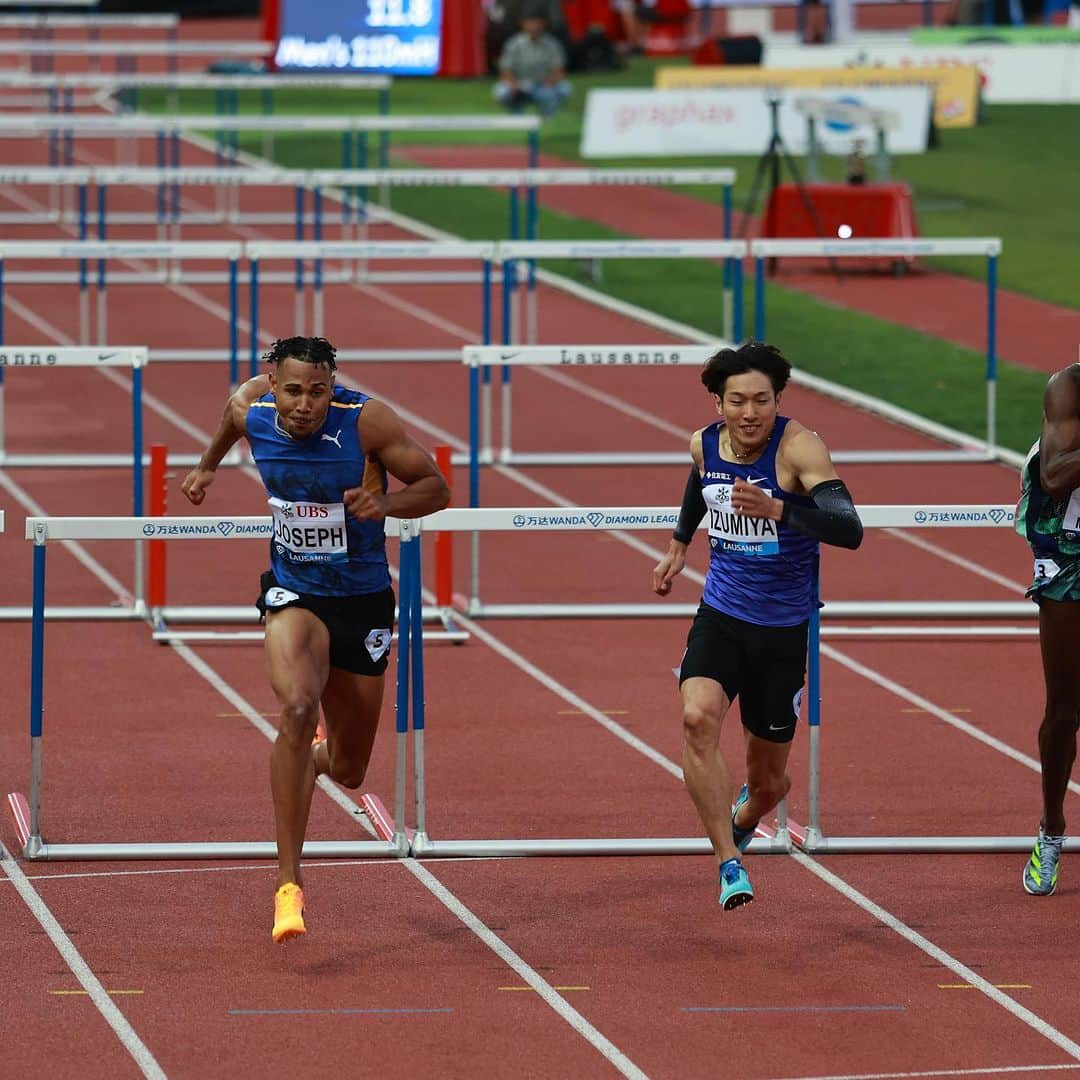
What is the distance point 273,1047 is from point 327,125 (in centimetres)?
1820

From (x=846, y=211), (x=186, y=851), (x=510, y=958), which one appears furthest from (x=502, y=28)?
(x=510, y=958)

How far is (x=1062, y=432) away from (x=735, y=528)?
1024mm

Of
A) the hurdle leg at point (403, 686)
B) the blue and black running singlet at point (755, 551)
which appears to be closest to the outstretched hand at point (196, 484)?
the hurdle leg at point (403, 686)

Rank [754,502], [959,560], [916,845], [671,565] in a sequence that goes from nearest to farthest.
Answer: [754,502]
[671,565]
[916,845]
[959,560]

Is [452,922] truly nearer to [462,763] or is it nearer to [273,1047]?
[273,1047]

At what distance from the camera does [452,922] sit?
7523 mm

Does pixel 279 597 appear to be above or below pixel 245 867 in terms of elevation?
above

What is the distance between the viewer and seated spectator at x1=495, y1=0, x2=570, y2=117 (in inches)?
1400

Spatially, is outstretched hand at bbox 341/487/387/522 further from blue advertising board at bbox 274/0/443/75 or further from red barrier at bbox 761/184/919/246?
blue advertising board at bbox 274/0/443/75

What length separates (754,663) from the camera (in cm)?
750

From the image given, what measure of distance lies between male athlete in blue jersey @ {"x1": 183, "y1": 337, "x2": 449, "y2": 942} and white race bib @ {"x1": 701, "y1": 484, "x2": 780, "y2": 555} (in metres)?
0.81

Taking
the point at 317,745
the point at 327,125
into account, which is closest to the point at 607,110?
the point at 327,125

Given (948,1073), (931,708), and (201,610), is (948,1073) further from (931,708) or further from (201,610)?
(201,610)

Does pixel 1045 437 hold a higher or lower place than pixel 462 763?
higher
